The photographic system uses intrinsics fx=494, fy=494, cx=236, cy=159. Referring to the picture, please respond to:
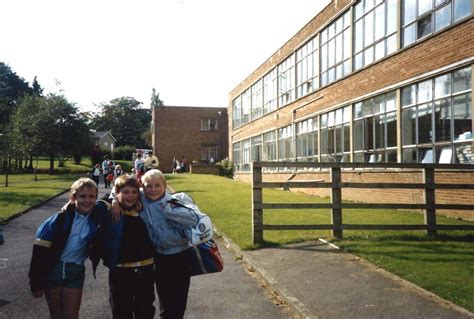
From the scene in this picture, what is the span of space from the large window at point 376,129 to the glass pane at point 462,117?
3197 millimetres

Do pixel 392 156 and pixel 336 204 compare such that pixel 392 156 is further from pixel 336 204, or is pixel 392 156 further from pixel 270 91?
pixel 270 91

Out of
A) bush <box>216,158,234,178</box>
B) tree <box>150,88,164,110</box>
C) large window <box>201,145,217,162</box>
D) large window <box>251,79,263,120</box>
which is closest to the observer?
large window <box>251,79,263,120</box>

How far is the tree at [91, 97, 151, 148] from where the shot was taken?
105562 millimetres

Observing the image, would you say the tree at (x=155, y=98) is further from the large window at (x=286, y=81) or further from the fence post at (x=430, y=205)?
the fence post at (x=430, y=205)

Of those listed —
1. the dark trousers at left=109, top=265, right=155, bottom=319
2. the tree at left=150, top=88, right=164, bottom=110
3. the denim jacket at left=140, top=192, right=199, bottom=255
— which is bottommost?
the dark trousers at left=109, top=265, right=155, bottom=319

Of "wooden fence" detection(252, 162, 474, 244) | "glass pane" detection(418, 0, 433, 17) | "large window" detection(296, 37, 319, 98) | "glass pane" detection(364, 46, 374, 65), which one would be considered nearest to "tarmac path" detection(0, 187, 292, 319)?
"wooden fence" detection(252, 162, 474, 244)

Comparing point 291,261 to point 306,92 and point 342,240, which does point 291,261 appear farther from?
point 306,92

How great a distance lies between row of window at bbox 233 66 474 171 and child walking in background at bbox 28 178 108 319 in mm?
11148

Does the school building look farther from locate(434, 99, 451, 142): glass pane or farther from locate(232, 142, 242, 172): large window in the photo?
locate(232, 142, 242, 172): large window

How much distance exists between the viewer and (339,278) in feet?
21.8

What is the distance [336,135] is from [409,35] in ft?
21.3

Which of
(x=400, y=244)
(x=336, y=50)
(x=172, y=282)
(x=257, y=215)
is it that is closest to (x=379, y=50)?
(x=336, y=50)

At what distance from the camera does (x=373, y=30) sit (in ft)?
58.8

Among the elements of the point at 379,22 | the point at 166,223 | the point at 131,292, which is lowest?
the point at 131,292
